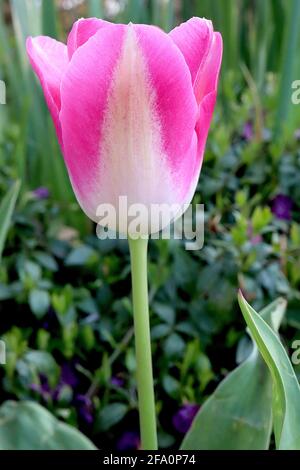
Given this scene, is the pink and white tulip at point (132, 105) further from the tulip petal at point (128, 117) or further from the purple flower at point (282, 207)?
the purple flower at point (282, 207)

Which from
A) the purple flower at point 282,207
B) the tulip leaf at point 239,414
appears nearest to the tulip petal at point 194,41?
the tulip leaf at point 239,414

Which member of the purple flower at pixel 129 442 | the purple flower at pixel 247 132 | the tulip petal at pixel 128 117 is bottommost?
the purple flower at pixel 129 442

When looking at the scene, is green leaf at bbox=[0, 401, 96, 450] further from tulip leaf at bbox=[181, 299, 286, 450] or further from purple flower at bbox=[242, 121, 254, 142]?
purple flower at bbox=[242, 121, 254, 142]

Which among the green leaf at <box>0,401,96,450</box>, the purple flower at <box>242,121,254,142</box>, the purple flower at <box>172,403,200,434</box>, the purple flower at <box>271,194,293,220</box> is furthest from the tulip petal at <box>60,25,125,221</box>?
the purple flower at <box>242,121,254,142</box>

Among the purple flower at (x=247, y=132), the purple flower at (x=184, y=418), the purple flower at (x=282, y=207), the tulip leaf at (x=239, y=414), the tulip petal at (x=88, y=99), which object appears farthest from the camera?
the purple flower at (x=247, y=132)

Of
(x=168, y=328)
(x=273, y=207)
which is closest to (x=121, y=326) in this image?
(x=168, y=328)

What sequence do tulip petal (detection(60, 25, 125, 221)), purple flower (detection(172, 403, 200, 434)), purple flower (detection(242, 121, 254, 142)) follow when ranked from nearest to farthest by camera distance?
1. tulip petal (detection(60, 25, 125, 221))
2. purple flower (detection(172, 403, 200, 434))
3. purple flower (detection(242, 121, 254, 142))
